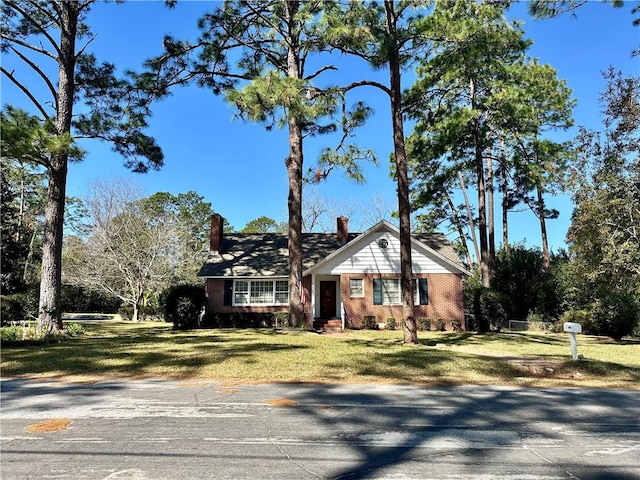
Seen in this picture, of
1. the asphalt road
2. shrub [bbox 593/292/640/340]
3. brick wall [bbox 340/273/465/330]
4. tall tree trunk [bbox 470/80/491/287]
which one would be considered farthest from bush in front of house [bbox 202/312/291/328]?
the asphalt road

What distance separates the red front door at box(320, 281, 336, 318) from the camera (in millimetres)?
22547

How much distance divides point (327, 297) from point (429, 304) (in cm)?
533

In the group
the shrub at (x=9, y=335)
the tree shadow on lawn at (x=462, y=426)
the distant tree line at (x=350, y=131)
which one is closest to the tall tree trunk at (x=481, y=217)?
the distant tree line at (x=350, y=131)

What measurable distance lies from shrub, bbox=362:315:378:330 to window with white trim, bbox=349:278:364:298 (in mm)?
1171

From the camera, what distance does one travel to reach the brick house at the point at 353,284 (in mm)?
21125

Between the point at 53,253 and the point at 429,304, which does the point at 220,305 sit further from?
the point at 429,304

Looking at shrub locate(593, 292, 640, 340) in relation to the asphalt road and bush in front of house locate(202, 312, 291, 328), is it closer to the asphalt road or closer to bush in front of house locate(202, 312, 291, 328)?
the asphalt road

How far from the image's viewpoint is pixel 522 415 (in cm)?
532

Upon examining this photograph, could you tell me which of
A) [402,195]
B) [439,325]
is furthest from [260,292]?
[402,195]

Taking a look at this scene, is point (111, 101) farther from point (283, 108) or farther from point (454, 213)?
point (454, 213)

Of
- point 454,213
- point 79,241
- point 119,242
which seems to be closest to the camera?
point 119,242

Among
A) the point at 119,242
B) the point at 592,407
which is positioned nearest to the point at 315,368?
the point at 592,407

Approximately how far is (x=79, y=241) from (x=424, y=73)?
2728cm

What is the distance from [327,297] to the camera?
2266 cm
